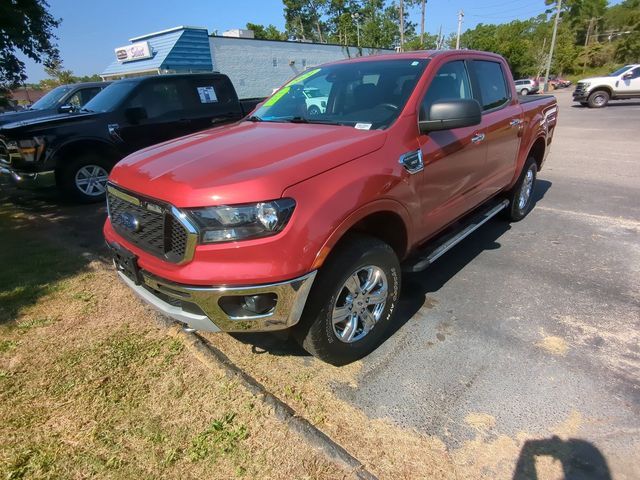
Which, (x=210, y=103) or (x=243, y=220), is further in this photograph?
(x=210, y=103)

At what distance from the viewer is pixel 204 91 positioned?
300 inches

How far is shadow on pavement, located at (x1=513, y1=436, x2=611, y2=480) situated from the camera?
77.9 inches

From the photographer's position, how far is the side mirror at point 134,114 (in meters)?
6.67

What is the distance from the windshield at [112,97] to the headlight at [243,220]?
5.77 m

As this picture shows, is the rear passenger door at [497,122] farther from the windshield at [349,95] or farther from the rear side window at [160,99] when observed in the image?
Result: the rear side window at [160,99]

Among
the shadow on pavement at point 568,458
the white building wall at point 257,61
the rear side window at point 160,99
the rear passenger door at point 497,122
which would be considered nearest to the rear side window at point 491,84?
the rear passenger door at point 497,122

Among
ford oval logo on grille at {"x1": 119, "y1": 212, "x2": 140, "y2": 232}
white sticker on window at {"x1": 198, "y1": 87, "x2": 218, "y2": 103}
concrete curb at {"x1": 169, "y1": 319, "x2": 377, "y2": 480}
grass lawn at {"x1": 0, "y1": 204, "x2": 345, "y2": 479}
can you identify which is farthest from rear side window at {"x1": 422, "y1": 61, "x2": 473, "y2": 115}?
white sticker on window at {"x1": 198, "y1": 87, "x2": 218, "y2": 103}

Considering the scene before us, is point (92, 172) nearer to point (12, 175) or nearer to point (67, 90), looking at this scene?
point (12, 175)

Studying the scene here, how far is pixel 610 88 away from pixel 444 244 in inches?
898

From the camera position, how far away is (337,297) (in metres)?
2.43

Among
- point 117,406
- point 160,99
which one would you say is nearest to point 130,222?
point 117,406

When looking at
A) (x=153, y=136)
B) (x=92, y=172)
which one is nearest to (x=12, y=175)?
(x=92, y=172)

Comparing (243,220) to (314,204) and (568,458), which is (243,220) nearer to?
(314,204)

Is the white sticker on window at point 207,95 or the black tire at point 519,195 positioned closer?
the black tire at point 519,195
